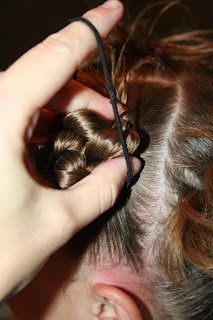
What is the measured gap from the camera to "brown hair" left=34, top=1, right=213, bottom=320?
0.73m

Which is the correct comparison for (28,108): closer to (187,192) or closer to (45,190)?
(45,190)

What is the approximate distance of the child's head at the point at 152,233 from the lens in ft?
2.43

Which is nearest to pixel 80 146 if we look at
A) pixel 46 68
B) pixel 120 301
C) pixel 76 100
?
pixel 76 100

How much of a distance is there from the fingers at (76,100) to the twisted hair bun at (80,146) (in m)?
0.02

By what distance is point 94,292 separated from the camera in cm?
80

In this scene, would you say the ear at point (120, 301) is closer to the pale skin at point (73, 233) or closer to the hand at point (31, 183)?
the pale skin at point (73, 233)

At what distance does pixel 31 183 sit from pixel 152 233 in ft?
1.13

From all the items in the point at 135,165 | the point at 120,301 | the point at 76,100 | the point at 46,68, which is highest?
the point at 46,68

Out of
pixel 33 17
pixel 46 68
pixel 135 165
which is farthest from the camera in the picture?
pixel 33 17

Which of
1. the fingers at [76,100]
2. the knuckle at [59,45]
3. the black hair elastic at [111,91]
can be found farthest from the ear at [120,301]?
the knuckle at [59,45]

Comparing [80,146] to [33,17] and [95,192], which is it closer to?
[95,192]

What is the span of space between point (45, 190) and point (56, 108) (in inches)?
8.2

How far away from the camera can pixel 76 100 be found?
2.33 ft

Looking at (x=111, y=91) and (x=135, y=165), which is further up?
(x=111, y=91)
